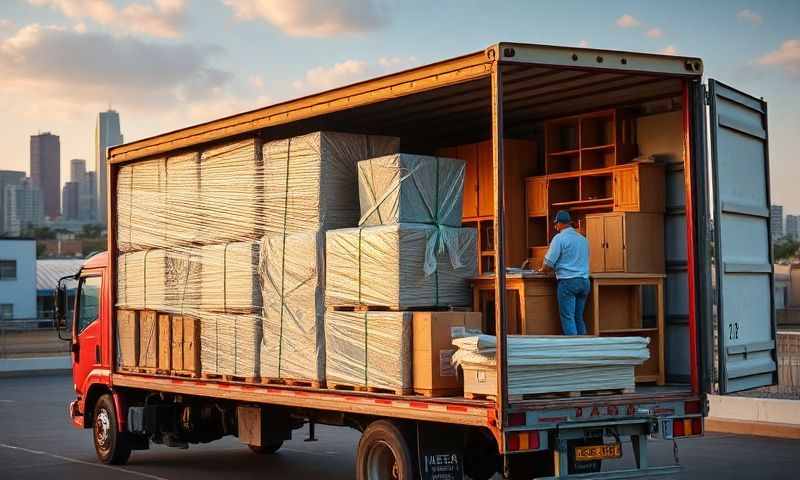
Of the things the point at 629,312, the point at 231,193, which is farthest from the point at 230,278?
the point at 629,312

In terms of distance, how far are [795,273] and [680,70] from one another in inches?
2599

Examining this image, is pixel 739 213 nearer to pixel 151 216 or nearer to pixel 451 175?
pixel 451 175

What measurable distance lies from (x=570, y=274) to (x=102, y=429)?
6543mm

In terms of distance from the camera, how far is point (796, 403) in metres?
14.5

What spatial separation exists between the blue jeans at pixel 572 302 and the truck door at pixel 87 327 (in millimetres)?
6336

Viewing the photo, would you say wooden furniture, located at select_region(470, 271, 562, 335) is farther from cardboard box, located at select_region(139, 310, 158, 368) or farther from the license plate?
cardboard box, located at select_region(139, 310, 158, 368)

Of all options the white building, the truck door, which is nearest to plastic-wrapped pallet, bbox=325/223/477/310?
the truck door

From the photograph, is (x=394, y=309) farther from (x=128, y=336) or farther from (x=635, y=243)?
(x=128, y=336)

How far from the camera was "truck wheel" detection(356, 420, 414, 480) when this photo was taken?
28.1ft

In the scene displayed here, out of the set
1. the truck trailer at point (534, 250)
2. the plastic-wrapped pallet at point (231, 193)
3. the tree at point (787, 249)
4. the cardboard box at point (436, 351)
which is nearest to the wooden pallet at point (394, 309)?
the cardboard box at point (436, 351)

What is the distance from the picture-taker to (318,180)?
32.1 feet

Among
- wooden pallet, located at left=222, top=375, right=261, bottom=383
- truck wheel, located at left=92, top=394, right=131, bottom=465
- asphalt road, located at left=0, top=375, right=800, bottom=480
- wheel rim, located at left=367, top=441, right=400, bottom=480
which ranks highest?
wooden pallet, located at left=222, top=375, right=261, bottom=383

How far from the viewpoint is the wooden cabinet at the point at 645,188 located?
10.3 m

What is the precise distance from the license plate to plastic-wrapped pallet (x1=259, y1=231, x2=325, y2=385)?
2.48 metres
